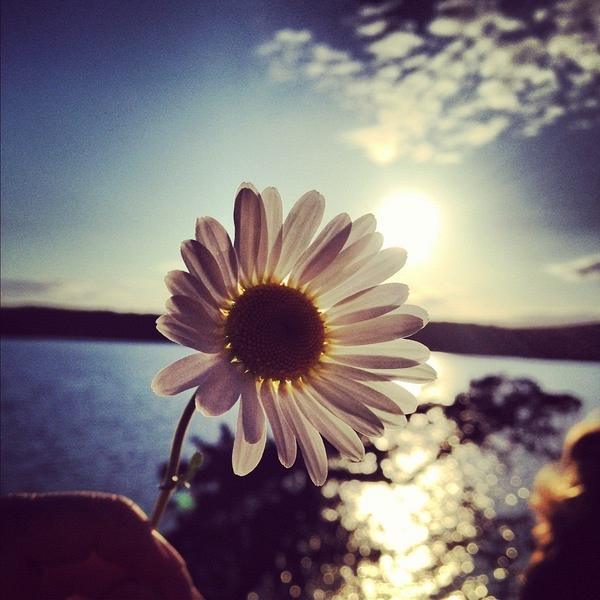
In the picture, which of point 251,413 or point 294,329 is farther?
point 294,329

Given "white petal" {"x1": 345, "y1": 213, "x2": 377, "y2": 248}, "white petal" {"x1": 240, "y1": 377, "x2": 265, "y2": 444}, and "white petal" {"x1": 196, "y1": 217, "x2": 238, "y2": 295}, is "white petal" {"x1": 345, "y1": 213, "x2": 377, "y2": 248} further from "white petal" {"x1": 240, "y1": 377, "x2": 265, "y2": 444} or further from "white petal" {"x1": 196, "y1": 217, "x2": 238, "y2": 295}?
"white petal" {"x1": 240, "y1": 377, "x2": 265, "y2": 444}

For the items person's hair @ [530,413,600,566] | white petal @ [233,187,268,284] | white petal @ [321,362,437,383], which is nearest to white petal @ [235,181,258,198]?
white petal @ [233,187,268,284]

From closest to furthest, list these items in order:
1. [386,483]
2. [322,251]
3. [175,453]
A: [175,453] < [322,251] < [386,483]

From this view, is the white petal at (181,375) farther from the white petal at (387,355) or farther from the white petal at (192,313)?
the white petal at (387,355)

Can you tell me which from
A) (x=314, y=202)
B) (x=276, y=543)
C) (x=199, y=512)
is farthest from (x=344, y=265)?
(x=276, y=543)

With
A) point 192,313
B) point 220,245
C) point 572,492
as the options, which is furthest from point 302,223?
point 572,492

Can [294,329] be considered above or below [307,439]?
above

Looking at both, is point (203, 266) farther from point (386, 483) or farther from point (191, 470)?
point (386, 483)
